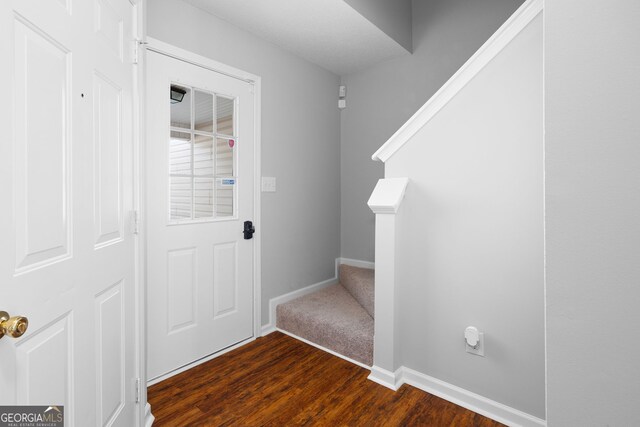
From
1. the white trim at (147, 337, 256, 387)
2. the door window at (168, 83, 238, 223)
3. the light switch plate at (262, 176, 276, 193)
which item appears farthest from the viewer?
the light switch plate at (262, 176, 276, 193)

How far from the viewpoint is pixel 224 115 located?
2.39 metres

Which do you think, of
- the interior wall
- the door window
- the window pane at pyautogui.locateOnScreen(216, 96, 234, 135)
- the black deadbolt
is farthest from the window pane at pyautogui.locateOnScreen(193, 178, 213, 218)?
the interior wall

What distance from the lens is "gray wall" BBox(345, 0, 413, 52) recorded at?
7.78ft

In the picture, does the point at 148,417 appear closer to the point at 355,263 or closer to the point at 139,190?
the point at 139,190

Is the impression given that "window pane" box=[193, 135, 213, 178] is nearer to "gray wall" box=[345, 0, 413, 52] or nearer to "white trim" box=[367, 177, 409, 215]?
"white trim" box=[367, 177, 409, 215]

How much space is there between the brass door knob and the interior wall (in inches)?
67.1

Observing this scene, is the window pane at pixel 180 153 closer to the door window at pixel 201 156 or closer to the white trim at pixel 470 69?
the door window at pixel 201 156

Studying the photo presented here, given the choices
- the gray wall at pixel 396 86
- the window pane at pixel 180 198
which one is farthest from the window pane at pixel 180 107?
the gray wall at pixel 396 86

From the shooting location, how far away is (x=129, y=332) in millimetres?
1470

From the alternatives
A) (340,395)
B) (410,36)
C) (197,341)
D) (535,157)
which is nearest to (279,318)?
(197,341)

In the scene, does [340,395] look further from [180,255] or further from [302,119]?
[302,119]

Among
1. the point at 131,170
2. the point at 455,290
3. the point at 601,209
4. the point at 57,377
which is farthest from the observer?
the point at 455,290

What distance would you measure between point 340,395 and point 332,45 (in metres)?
2.67

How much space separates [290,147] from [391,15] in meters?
1.40
